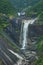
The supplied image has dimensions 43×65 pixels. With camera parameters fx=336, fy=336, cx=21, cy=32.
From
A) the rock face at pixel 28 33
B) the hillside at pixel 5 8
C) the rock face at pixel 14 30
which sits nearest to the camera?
the rock face at pixel 28 33

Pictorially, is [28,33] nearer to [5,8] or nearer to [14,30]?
[14,30]

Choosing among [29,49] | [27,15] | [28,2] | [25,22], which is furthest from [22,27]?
[28,2]

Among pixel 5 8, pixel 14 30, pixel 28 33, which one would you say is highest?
pixel 5 8

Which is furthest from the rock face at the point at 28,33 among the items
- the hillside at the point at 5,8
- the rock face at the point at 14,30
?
the hillside at the point at 5,8

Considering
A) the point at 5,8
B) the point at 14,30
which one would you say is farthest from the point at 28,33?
the point at 5,8

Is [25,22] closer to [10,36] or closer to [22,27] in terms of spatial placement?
[22,27]

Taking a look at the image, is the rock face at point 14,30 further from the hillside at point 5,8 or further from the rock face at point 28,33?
the hillside at point 5,8

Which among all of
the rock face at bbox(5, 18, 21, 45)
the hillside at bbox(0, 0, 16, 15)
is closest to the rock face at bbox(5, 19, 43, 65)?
the rock face at bbox(5, 18, 21, 45)

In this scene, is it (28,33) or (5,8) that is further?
(5,8)

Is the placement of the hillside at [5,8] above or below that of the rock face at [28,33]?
above

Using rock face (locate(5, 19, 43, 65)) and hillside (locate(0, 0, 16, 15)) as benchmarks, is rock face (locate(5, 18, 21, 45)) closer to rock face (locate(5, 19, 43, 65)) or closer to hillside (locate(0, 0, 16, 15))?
rock face (locate(5, 19, 43, 65))

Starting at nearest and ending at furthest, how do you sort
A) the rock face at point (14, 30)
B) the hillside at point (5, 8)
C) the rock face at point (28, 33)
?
the rock face at point (28, 33)
the rock face at point (14, 30)
the hillside at point (5, 8)
